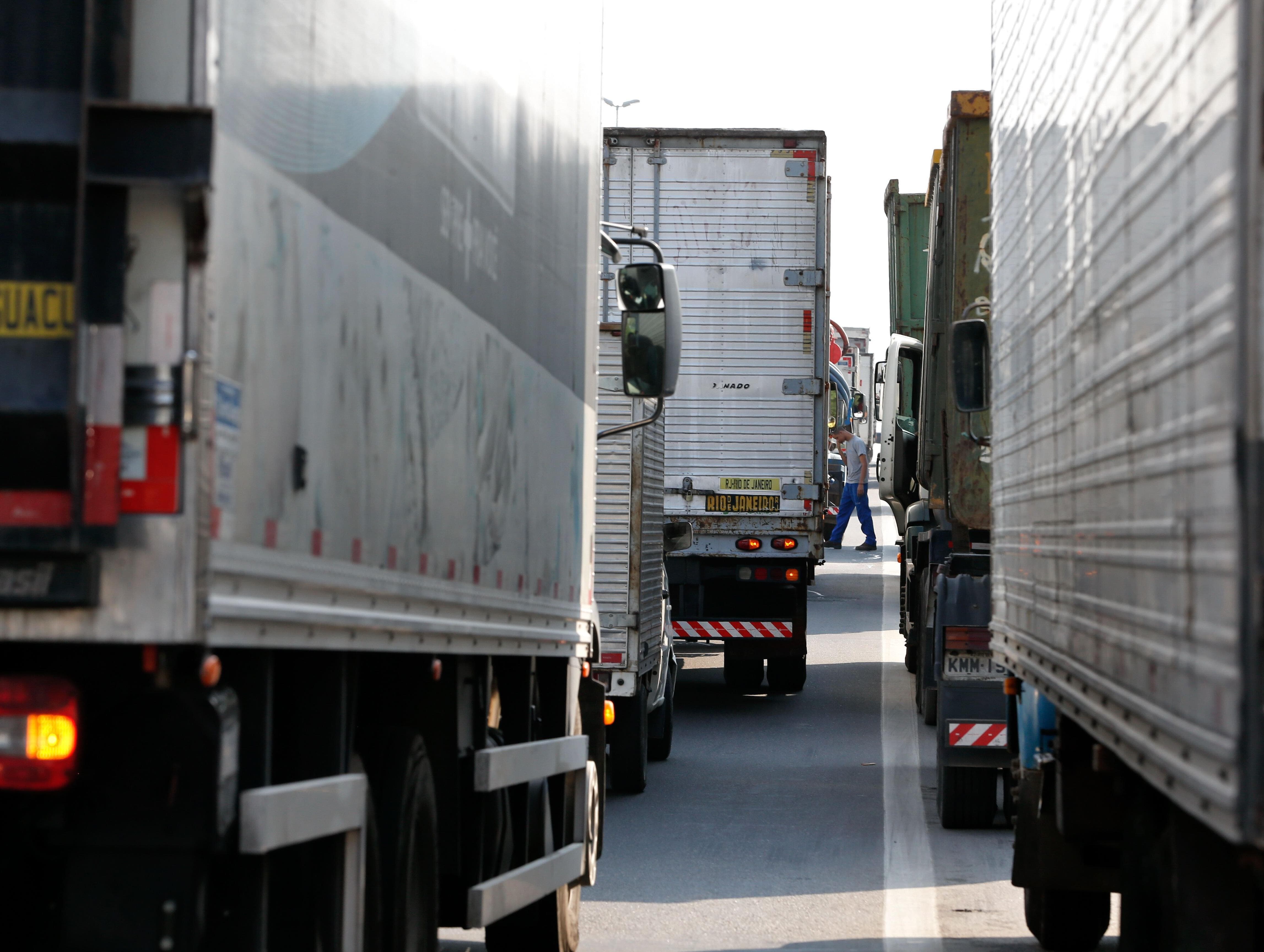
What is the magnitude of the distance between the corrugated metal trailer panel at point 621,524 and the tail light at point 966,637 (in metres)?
2.13

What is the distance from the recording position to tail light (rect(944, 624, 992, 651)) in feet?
36.3

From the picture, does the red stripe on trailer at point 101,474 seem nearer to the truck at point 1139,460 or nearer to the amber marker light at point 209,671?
the amber marker light at point 209,671

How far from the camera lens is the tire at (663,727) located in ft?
45.1

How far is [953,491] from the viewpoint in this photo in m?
13.0

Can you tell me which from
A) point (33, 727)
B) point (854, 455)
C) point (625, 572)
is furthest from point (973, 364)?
point (854, 455)

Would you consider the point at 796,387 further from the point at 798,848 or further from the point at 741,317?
the point at 798,848

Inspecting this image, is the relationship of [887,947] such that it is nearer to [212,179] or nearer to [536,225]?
[536,225]

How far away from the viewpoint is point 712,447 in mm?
17344

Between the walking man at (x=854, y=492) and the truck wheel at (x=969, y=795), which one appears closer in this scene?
the truck wheel at (x=969, y=795)

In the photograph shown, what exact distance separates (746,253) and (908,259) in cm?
653

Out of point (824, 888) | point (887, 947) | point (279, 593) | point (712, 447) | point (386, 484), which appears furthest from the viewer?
point (712, 447)

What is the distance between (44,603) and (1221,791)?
2.12 metres

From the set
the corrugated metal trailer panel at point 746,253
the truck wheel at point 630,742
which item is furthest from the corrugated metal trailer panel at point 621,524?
the corrugated metal trailer panel at point 746,253

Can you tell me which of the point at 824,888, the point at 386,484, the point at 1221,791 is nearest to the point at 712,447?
the point at 824,888
